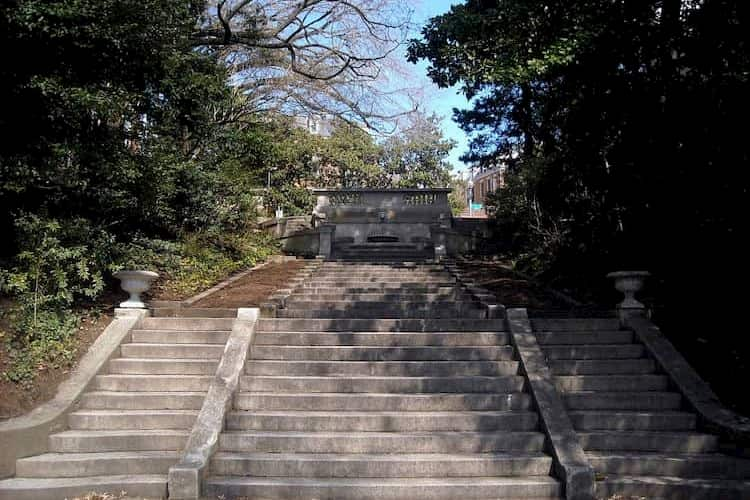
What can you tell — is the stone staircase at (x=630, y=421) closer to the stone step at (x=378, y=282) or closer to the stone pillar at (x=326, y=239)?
the stone step at (x=378, y=282)

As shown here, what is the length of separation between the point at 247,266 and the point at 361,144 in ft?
53.3

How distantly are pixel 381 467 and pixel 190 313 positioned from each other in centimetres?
406

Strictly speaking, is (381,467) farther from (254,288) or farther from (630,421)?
(254,288)

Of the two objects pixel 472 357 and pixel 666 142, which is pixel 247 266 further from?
pixel 666 142

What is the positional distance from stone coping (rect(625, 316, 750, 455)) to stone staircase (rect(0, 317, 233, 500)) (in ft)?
18.5

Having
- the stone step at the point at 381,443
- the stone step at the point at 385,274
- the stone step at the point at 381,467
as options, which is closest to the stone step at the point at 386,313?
the stone step at the point at 381,443

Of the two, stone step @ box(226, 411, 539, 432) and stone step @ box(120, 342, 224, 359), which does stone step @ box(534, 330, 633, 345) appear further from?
stone step @ box(120, 342, 224, 359)

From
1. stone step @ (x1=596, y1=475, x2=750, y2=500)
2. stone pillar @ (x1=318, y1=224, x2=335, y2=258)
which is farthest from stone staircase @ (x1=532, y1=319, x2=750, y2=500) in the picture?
stone pillar @ (x1=318, y1=224, x2=335, y2=258)

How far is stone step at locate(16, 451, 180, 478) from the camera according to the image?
16.6 ft

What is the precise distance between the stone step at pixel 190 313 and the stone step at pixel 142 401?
177cm

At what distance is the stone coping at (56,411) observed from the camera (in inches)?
199

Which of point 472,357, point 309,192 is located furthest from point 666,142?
point 309,192

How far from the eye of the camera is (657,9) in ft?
29.3

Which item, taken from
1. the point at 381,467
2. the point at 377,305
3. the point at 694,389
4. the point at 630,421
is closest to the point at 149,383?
the point at 381,467
